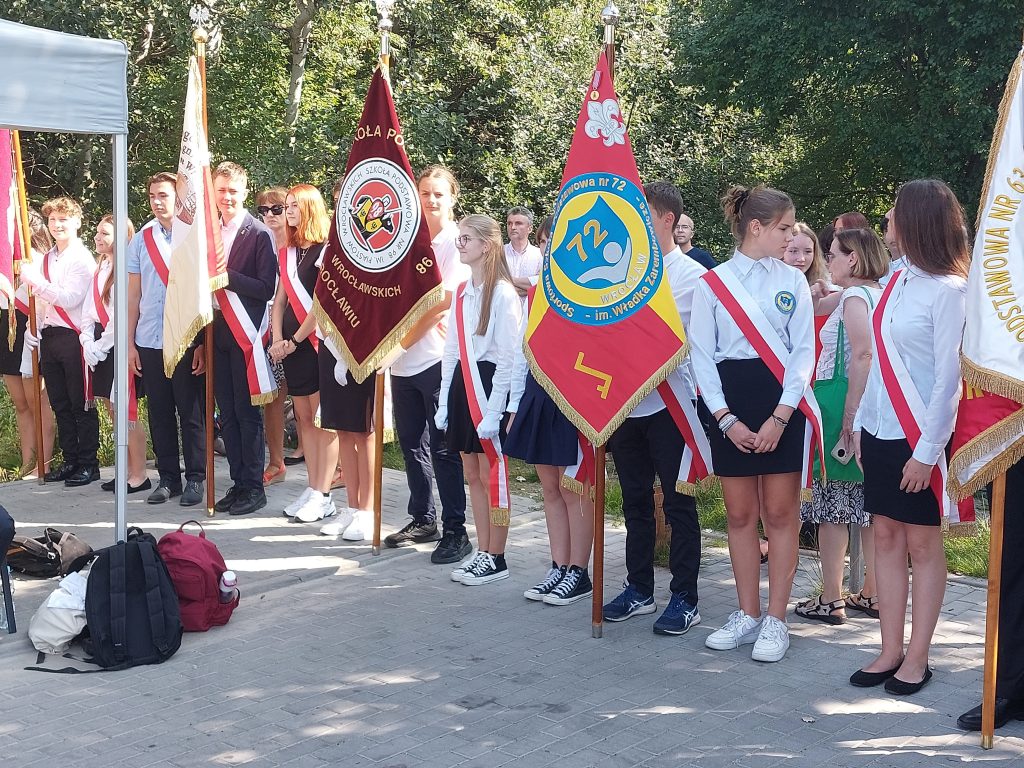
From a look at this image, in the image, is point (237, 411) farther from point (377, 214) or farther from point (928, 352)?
point (928, 352)

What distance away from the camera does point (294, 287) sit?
25.4ft

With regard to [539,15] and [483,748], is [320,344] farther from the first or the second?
[539,15]

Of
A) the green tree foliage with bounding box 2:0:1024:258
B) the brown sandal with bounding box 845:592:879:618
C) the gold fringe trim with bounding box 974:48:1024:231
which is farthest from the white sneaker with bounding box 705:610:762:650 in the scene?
the green tree foliage with bounding box 2:0:1024:258

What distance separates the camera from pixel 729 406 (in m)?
5.04

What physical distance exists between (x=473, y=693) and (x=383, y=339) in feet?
8.38

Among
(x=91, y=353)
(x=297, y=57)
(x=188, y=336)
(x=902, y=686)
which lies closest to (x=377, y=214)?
(x=188, y=336)

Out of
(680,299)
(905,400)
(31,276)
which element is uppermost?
(31,276)

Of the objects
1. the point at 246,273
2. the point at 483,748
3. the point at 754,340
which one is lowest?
the point at 483,748

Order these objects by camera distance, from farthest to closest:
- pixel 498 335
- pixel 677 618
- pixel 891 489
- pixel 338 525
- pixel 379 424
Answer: pixel 338 525
pixel 379 424
pixel 498 335
pixel 677 618
pixel 891 489

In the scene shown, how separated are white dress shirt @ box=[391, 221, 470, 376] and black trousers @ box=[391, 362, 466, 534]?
5 centimetres

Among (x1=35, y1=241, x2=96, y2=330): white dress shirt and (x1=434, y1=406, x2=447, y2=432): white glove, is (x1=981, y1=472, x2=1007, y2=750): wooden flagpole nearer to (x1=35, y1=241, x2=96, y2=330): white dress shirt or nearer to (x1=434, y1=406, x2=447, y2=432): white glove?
(x1=434, y1=406, x2=447, y2=432): white glove

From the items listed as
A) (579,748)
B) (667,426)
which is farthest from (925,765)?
(667,426)

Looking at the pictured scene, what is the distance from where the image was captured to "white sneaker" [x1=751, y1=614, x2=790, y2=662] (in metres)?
5.04

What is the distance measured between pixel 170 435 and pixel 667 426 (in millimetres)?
4238
